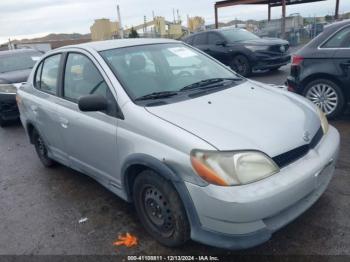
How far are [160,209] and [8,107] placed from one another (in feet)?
20.8

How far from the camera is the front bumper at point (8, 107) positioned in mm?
7934

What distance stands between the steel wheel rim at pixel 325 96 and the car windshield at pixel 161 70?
97.1 inches

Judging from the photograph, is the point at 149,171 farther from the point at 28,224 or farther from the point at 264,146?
the point at 28,224

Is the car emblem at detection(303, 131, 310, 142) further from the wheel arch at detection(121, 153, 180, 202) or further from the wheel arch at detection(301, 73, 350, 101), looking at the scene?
the wheel arch at detection(301, 73, 350, 101)

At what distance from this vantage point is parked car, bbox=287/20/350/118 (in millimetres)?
5566

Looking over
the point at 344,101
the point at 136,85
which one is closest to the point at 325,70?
the point at 344,101

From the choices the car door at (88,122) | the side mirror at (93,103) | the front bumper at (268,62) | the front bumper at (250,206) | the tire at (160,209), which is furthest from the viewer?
the front bumper at (268,62)

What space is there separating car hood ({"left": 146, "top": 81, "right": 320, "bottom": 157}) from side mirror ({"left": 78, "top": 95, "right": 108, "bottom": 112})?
47 cm

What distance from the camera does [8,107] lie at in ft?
26.4

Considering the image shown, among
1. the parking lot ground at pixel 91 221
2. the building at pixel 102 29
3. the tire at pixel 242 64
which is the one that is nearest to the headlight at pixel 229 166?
the parking lot ground at pixel 91 221

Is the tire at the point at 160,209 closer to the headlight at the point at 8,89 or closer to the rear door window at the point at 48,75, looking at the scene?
the rear door window at the point at 48,75

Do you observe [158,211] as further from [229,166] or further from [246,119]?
[246,119]

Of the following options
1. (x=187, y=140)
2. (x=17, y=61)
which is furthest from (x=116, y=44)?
(x=17, y=61)

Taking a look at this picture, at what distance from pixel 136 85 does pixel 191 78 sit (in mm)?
651
